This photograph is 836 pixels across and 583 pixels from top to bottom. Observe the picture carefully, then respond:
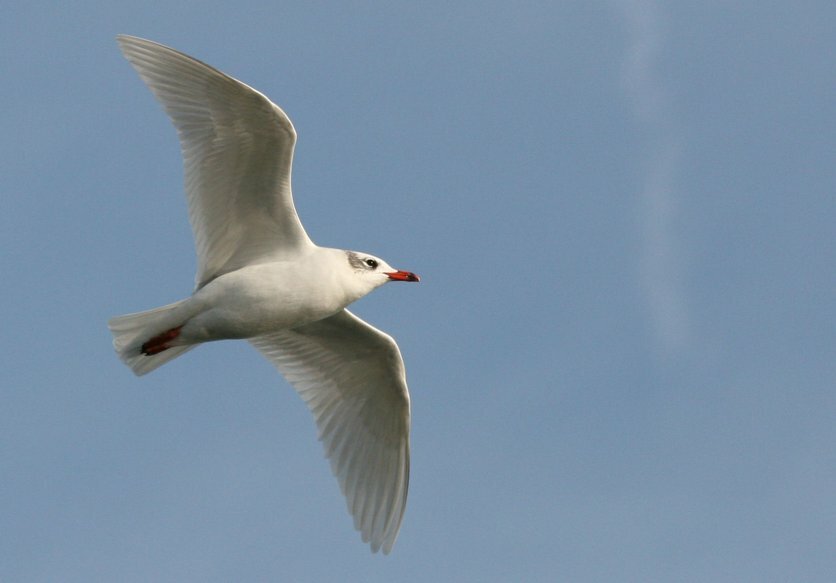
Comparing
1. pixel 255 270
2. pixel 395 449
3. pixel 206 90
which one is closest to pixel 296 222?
pixel 255 270

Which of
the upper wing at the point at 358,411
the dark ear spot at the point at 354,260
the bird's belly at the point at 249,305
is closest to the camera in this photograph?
the bird's belly at the point at 249,305

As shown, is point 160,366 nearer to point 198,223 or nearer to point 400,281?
point 198,223

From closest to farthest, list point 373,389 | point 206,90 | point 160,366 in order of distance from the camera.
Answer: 1. point 206,90
2. point 160,366
3. point 373,389

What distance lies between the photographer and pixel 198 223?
49.2 ft

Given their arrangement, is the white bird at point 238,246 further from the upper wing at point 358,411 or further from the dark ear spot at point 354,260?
the upper wing at point 358,411

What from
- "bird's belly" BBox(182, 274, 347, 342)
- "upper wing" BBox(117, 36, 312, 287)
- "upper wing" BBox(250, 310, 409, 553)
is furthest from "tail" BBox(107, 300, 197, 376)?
"upper wing" BBox(250, 310, 409, 553)

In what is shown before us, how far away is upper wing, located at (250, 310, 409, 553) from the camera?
16.4 metres

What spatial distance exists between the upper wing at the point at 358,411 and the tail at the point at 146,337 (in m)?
1.75

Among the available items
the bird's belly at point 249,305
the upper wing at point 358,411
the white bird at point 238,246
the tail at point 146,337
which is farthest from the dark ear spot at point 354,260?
the tail at point 146,337

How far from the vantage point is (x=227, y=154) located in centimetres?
1448

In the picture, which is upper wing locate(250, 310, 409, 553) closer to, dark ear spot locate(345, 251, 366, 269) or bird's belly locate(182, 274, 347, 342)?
dark ear spot locate(345, 251, 366, 269)

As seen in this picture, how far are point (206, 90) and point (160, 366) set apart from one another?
2956 millimetres

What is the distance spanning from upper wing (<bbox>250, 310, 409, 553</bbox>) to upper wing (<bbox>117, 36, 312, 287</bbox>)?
1698 mm

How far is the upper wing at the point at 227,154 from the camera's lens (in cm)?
1420
